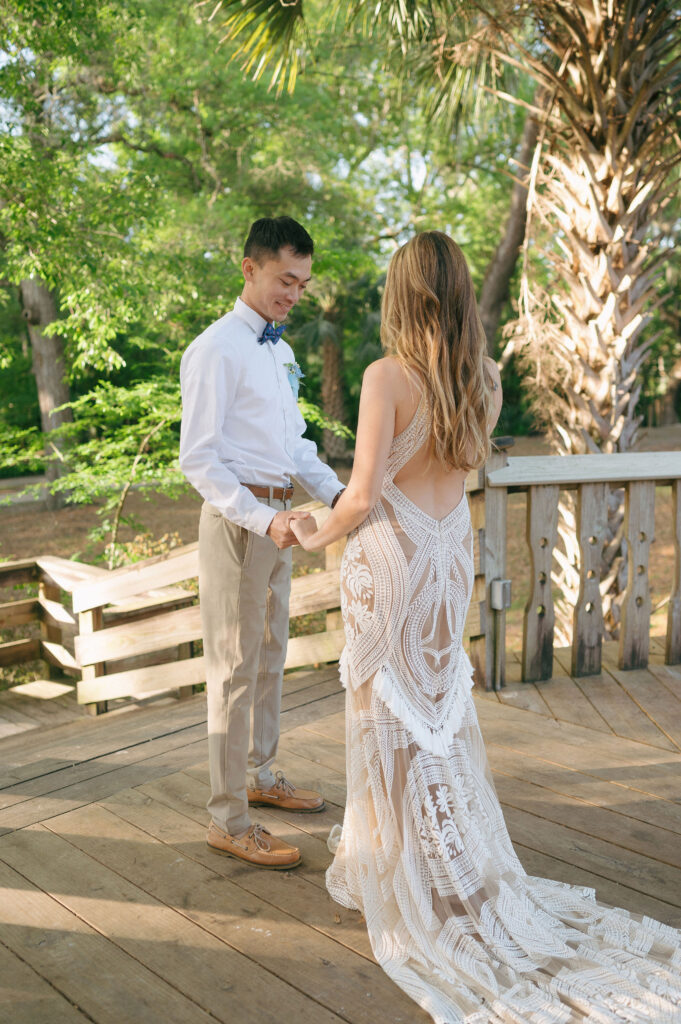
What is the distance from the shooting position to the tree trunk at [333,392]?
16875 millimetres

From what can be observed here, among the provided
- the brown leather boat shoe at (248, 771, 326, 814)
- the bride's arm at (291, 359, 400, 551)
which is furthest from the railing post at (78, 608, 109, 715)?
the bride's arm at (291, 359, 400, 551)

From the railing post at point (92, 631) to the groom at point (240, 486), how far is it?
2234 mm

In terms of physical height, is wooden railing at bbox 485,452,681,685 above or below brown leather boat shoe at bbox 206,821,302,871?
above

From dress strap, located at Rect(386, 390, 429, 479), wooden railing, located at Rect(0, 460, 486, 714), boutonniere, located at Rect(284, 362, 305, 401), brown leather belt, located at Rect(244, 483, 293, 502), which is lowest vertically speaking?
wooden railing, located at Rect(0, 460, 486, 714)

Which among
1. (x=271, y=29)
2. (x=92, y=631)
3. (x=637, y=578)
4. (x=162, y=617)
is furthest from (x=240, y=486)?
(x=271, y=29)

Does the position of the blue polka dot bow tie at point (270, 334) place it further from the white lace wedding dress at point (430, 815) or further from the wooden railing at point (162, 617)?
the wooden railing at point (162, 617)

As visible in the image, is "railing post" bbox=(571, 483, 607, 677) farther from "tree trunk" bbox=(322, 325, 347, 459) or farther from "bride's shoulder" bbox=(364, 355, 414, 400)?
"tree trunk" bbox=(322, 325, 347, 459)

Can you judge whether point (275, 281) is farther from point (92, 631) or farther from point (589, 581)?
Answer: point (92, 631)

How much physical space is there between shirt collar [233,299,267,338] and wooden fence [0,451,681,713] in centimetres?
123

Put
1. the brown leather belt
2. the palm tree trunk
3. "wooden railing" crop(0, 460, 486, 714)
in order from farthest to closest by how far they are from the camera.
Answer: the palm tree trunk < "wooden railing" crop(0, 460, 486, 714) < the brown leather belt

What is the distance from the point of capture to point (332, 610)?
13.6 feet

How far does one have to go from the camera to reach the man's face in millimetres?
2469

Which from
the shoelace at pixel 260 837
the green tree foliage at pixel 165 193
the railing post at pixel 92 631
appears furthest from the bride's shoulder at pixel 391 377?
the green tree foliage at pixel 165 193

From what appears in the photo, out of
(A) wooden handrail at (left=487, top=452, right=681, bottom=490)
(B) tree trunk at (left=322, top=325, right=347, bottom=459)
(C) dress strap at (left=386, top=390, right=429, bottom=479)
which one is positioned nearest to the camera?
(C) dress strap at (left=386, top=390, right=429, bottom=479)
